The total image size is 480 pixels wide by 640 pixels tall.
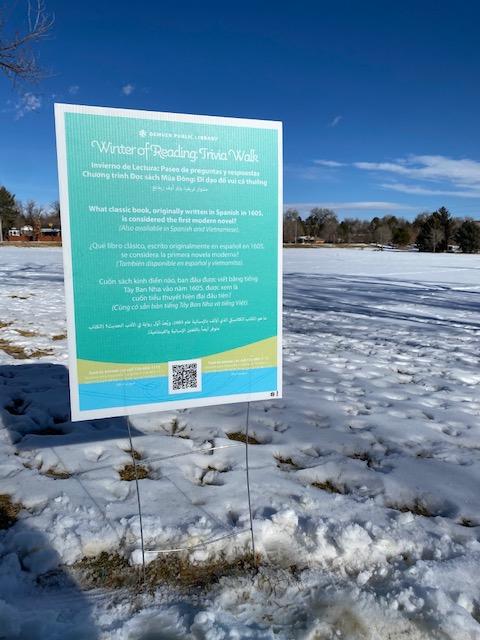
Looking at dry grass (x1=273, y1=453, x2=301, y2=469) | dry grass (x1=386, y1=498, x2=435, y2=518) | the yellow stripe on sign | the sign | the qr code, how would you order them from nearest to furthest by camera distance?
1. the sign
2. the yellow stripe on sign
3. the qr code
4. dry grass (x1=386, y1=498, x2=435, y2=518)
5. dry grass (x1=273, y1=453, x2=301, y2=469)

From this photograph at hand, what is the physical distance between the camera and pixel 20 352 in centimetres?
702

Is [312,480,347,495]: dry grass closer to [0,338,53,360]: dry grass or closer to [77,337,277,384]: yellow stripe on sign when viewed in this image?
[77,337,277,384]: yellow stripe on sign

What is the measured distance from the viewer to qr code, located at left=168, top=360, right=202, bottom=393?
9.05 ft

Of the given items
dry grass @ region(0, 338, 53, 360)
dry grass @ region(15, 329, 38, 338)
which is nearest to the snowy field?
dry grass @ region(0, 338, 53, 360)

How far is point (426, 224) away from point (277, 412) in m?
78.6

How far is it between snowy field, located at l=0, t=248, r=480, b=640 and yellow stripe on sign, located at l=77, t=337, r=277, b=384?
659 millimetres

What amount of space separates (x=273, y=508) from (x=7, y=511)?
167 centimetres

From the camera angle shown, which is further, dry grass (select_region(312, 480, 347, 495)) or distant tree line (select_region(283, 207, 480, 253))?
distant tree line (select_region(283, 207, 480, 253))

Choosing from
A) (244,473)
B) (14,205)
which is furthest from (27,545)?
(14,205)

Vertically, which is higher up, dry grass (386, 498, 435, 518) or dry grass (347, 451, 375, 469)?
dry grass (347, 451, 375, 469)

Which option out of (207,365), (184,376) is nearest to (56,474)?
(184,376)

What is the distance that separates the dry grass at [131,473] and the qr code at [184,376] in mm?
1107

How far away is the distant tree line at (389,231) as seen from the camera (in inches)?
2876

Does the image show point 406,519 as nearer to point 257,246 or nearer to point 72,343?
point 257,246
